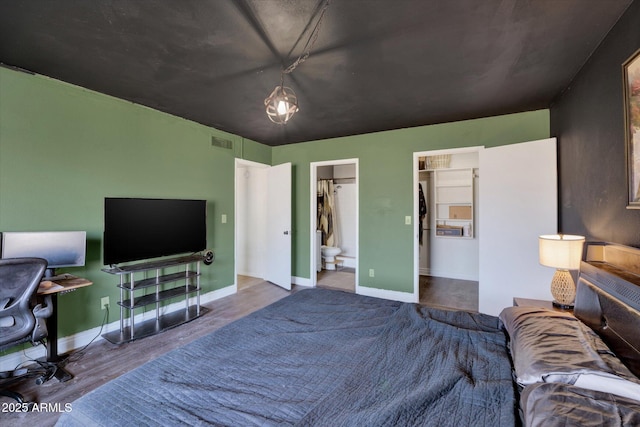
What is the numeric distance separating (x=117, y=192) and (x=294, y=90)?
2103 mm

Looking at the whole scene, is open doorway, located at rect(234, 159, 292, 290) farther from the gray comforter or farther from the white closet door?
the gray comforter

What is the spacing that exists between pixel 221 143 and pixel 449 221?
13.9ft

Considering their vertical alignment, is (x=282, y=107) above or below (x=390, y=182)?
above

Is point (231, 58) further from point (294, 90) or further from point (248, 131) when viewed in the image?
point (248, 131)

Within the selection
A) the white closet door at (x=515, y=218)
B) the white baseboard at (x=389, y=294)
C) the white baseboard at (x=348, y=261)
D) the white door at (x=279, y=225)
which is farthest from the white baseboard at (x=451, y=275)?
the white door at (x=279, y=225)

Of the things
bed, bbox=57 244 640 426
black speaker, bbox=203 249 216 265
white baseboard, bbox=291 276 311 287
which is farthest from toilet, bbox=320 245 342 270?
bed, bbox=57 244 640 426

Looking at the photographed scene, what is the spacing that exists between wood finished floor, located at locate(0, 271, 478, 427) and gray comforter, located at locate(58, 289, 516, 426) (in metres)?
1.27

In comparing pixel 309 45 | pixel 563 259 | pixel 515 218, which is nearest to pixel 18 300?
pixel 309 45

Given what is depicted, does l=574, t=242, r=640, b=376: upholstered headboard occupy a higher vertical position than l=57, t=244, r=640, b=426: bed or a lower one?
higher

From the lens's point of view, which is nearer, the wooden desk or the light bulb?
the light bulb

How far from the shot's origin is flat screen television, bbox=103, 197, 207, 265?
277cm

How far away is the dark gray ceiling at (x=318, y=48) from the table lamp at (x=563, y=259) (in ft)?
4.40

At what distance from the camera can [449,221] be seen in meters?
5.33

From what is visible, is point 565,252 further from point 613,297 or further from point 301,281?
point 301,281
